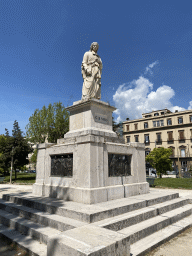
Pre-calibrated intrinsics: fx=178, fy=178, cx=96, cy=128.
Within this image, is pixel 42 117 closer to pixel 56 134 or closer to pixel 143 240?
pixel 56 134

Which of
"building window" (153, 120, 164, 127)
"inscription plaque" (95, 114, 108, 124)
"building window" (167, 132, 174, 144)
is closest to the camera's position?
"inscription plaque" (95, 114, 108, 124)

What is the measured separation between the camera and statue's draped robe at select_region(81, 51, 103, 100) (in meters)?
7.71

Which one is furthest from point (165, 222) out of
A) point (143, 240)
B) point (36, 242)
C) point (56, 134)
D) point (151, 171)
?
point (151, 171)

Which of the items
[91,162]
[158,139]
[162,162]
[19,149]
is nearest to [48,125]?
[19,149]

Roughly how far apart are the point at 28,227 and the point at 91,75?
20.0 feet

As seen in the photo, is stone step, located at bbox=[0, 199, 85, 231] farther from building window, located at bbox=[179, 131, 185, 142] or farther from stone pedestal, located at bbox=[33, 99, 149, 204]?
building window, located at bbox=[179, 131, 185, 142]

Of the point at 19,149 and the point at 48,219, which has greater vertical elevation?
the point at 19,149

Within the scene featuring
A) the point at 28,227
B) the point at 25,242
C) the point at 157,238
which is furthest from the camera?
the point at 28,227

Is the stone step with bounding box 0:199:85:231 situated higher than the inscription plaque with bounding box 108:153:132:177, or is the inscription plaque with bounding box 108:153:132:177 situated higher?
the inscription plaque with bounding box 108:153:132:177

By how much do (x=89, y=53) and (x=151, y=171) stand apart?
4284 centimetres

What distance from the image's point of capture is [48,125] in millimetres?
28906

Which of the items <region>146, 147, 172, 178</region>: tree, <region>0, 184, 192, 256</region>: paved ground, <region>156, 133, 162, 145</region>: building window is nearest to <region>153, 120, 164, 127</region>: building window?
<region>156, 133, 162, 145</region>: building window

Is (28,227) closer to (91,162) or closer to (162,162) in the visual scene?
(91,162)

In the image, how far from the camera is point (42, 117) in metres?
29.5
